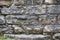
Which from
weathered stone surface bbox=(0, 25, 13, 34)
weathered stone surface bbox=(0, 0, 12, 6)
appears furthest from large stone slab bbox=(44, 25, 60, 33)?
weathered stone surface bbox=(0, 0, 12, 6)

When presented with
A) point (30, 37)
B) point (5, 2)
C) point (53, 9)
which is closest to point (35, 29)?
point (30, 37)

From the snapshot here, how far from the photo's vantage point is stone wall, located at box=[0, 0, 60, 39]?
2.14m

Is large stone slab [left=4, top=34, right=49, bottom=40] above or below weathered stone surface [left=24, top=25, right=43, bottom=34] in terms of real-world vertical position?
below

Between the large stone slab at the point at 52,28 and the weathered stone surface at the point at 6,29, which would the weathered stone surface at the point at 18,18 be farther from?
the large stone slab at the point at 52,28

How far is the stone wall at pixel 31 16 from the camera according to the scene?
214 centimetres

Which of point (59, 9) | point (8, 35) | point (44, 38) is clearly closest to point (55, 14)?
point (59, 9)

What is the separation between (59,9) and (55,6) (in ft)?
0.22

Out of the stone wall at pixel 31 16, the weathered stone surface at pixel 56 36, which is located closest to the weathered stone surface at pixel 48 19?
the stone wall at pixel 31 16

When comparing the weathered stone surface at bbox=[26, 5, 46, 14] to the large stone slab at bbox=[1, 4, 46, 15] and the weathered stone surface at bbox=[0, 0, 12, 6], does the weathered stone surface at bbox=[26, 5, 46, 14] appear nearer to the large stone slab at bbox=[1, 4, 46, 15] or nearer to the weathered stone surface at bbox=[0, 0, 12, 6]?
the large stone slab at bbox=[1, 4, 46, 15]

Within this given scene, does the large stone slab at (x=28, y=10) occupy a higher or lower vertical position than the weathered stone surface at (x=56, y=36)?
higher

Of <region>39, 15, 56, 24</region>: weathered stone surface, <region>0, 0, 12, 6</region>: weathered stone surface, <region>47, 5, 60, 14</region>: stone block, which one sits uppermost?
<region>0, 0, 12, 6</region>: weathered stone surface

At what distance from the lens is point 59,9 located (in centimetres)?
213

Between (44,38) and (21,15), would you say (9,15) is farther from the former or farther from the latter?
(44,38)

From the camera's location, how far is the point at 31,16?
84.6 inches
